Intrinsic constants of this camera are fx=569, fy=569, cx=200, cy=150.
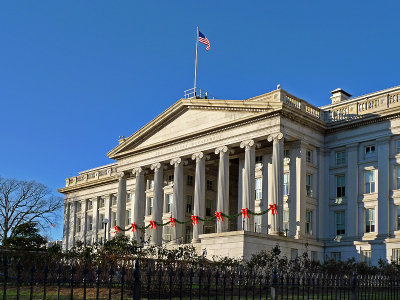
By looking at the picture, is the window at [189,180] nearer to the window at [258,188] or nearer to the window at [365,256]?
the window at [258,188]

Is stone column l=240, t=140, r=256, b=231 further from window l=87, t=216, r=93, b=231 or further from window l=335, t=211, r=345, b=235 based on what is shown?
window l=87, t=216, r=93, b=231

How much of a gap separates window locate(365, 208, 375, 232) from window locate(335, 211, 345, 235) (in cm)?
210

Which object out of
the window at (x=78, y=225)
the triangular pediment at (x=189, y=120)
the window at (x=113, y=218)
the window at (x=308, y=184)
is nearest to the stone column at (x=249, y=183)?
the triangular pediment at (x=189, y=120)

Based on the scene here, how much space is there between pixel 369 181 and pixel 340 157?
345cm

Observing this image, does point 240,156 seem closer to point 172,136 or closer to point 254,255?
point 172,136

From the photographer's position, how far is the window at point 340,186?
47125 millimetres

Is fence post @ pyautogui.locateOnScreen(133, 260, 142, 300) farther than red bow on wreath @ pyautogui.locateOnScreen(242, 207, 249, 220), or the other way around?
red bow on wreath @ pyautogui.locateOnScreen(242, 207, 249, 220)

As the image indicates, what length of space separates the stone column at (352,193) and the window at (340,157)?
31.2 inches

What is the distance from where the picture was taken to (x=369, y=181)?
45531 millimetres

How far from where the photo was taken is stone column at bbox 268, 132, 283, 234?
43.8m

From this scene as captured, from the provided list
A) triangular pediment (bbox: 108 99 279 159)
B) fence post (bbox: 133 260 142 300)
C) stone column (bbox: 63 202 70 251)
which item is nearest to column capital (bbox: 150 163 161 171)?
triangular pediment (bbox: 108 99 279 159)

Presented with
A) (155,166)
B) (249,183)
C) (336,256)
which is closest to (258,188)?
(249,183)

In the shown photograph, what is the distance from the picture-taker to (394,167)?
43.7 meters

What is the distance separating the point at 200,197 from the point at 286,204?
7702 mm
